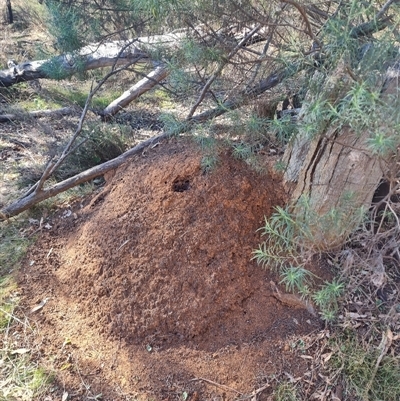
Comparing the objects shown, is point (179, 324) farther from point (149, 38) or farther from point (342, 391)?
point (149, 38)

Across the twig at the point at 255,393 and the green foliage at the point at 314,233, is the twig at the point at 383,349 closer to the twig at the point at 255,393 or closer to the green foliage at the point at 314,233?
the green foliage at the point at 314,233

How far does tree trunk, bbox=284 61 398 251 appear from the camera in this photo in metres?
1.92

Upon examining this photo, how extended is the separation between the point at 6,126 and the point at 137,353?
3.68 m

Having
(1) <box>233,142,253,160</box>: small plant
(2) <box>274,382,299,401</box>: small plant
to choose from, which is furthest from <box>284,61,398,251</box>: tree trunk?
(2) <box>274,382,299,401</box>: small plant

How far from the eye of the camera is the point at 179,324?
2197mm

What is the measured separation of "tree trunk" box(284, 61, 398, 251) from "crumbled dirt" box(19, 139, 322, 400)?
0.24 meters

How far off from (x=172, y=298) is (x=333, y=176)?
1.12 m

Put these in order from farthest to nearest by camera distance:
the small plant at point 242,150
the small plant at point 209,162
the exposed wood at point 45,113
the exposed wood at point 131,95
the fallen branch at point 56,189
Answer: the exposed wood at point 45,113
the exposed wood at point 131,95
the fallen branch at point 56,189
the small plant at point 209,162
the small plant at point 242,150

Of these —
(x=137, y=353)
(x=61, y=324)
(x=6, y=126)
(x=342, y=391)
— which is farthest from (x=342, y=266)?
(x=6, y=126)

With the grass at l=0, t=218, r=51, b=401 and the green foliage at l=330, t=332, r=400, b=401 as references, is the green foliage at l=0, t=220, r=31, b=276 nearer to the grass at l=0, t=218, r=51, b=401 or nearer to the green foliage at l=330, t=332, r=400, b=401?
the grass at l=0, t=218, r=51, b=401

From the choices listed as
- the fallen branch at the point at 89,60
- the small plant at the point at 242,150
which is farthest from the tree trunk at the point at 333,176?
the fallen branch at the point at 89,60

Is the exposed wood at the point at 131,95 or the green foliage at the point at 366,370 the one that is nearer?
the green foliage at the point at 366,370

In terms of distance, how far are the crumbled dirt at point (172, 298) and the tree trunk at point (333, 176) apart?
0.79 feet

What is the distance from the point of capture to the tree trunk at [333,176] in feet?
6.30
